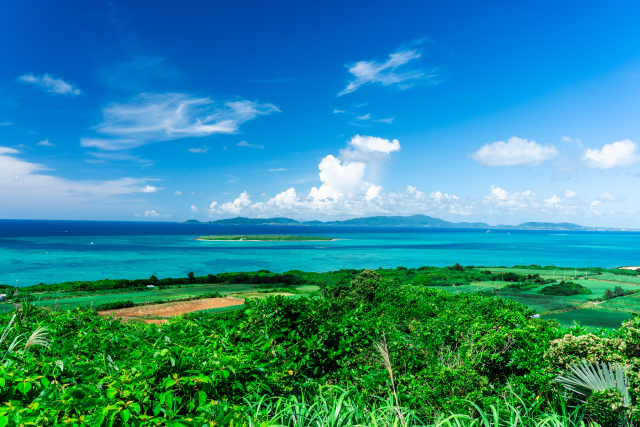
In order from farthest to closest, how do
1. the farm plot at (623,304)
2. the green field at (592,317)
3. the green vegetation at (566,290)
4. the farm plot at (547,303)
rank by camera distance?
the green vegetation at (566,290) < the farm plot at (547,303) < the farm plot at (623,304) < the green field at (592,317)

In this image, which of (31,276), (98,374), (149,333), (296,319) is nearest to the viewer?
(98,374)

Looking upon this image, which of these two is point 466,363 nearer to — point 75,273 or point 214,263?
point 75,273

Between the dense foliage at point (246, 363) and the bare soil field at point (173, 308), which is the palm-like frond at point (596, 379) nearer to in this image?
the dense foliage at point (246, 363)

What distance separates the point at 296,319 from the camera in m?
5.10

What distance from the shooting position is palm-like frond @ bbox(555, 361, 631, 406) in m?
3.54

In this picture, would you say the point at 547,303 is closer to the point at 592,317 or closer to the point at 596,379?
the point at 592,317

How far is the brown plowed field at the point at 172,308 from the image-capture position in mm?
32562

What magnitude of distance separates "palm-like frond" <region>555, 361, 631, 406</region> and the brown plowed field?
110 feet

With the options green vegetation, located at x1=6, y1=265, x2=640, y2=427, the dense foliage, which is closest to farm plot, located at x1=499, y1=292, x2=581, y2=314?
the dense foliage

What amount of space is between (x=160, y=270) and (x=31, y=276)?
1963 cm

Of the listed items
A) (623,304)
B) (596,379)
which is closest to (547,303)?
(623,304)

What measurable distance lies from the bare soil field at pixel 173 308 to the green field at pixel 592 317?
30.4m

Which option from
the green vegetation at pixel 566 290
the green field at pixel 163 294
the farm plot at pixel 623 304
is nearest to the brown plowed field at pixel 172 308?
the green field at pixel 163 294

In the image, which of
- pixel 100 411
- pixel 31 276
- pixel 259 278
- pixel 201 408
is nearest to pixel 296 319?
pixel 201 408
